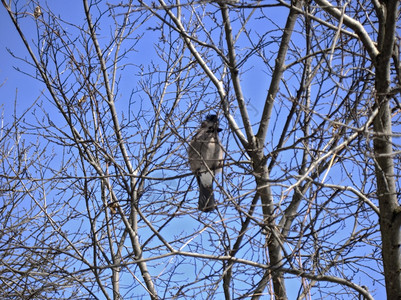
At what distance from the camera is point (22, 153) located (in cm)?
657

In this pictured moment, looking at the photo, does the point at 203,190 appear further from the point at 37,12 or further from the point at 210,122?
the point at 37,12

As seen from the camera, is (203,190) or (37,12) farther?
(37,12)

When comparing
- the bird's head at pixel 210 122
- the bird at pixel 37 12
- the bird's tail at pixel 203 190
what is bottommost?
the bird's tail at pixel 203 190

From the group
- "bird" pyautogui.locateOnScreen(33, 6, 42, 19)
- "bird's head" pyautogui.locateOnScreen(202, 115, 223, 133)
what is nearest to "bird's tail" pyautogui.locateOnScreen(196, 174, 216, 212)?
"bird's head" pyautogui.locateOnScreen(202, 115, 223, 133)

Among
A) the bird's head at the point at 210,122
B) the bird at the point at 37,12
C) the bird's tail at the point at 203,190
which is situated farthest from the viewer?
the bird at the point at 37,12

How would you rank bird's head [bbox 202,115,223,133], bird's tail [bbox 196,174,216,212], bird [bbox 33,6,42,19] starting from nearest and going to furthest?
bird's tail [bbox 196,174,216,212], bird's head [bbox 202,115,223,133], bird [bbox 33,6,42,19]

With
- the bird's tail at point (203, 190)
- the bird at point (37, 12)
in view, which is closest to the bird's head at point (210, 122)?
the bird's tail at point (203, 190)

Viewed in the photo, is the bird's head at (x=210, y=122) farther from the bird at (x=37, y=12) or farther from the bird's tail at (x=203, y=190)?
the bird at (x=37, y=12)

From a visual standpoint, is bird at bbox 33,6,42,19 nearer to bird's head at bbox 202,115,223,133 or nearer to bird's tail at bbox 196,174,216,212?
bird's head at bbox 202,115,223,133

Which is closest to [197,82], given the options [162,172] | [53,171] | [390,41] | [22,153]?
[162,172]

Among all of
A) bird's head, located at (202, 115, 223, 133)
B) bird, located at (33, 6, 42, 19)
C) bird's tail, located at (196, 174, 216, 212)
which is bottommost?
bird's tail, located at (196, 174, 216, 212)

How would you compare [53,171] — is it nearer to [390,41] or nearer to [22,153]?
[22,153]

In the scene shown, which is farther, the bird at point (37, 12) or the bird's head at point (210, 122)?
the bird at point (37, 12)

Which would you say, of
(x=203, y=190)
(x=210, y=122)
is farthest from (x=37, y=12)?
(x=203, y=190)
